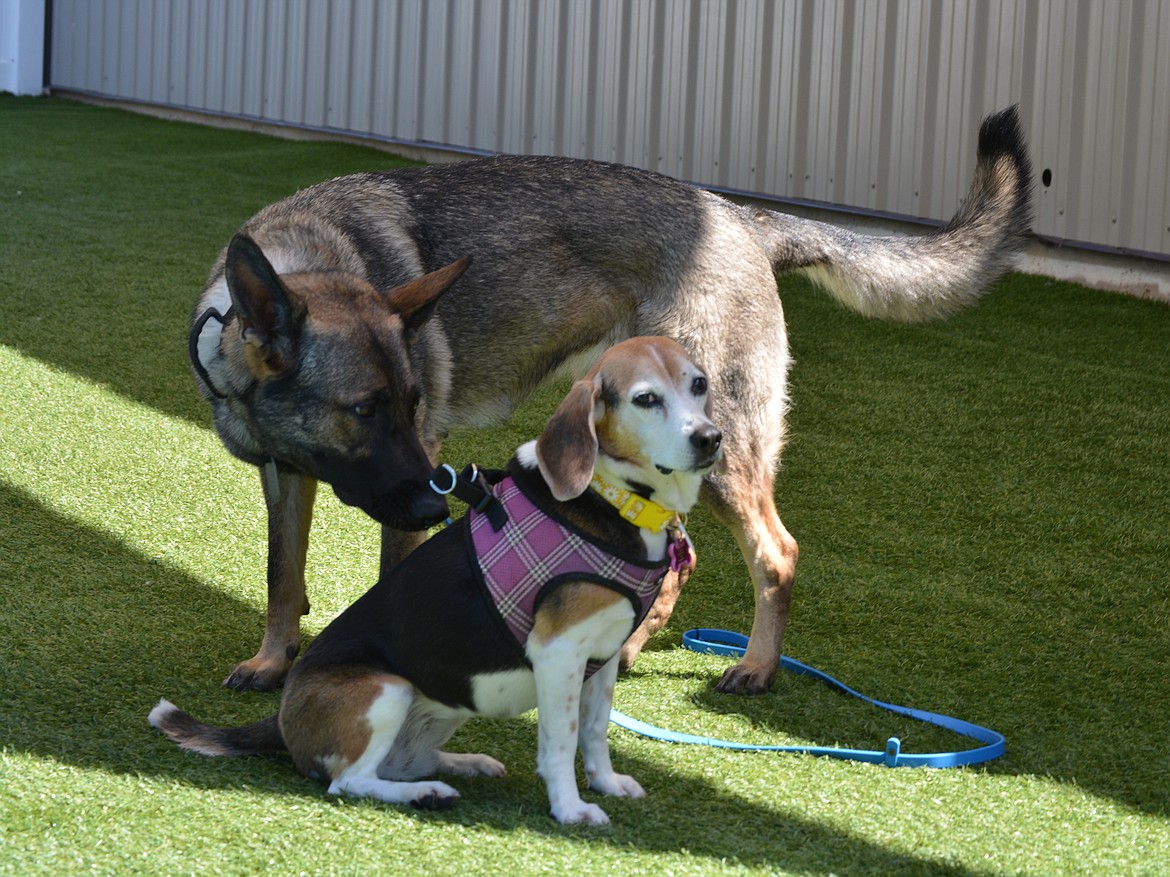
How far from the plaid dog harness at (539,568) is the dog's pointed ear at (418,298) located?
740mm

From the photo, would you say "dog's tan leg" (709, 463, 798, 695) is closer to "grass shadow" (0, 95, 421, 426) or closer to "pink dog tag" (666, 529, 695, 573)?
"pink dog tag" (666, 529, 695, 573)

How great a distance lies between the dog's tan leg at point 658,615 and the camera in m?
3.62

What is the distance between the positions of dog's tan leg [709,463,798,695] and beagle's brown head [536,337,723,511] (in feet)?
3.17

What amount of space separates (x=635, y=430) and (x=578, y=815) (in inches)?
28.9

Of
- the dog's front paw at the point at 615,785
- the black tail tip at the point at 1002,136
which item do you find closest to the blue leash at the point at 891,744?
the dog's front paw at the point at 615,785

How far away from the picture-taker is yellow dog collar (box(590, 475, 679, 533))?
2.65 m

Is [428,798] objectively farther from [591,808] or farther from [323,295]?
[323,295]

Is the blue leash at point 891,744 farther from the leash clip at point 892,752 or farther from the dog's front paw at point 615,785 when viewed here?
the dog's front paw at point 615,785

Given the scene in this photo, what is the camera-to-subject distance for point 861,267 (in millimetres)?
4008

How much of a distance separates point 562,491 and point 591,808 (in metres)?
0.60

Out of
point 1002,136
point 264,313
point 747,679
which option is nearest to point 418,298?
point 264,313

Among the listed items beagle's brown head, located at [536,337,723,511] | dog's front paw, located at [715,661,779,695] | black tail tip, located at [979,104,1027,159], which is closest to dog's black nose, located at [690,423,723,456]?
beagle's brown head, located at [536,337,723,511]

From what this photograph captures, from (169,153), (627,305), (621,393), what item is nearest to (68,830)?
(621,393)

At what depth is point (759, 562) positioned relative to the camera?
3.62 meters
